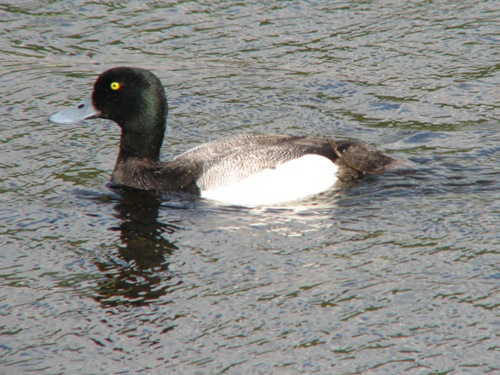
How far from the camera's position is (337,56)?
454 inches

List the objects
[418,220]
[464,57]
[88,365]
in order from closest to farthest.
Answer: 1. [88,365]
2. [418,220]
3. [464,57]

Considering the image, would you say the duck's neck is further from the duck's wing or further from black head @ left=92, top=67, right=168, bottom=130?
the duck's wing

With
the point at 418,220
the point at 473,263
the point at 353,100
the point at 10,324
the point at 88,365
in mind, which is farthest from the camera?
the point at 353,100

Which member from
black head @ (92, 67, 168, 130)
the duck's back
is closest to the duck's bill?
black head @ (92, 67, 168, 130)

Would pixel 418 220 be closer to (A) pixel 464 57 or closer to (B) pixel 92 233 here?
(B) pixel 92 233

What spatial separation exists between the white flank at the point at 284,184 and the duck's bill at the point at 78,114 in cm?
153

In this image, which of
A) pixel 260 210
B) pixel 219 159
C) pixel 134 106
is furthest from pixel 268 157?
pixel 134 106

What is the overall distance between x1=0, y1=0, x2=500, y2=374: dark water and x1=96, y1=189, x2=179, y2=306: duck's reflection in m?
0.02

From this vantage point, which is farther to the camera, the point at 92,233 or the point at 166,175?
the point at 166,175

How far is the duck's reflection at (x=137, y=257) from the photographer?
6.81 meters

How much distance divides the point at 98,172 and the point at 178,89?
2221 millimetres

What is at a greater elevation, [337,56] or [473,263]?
[337,56]

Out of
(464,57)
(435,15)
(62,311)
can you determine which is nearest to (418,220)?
(62,311)

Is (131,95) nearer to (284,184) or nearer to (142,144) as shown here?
(142,144)
